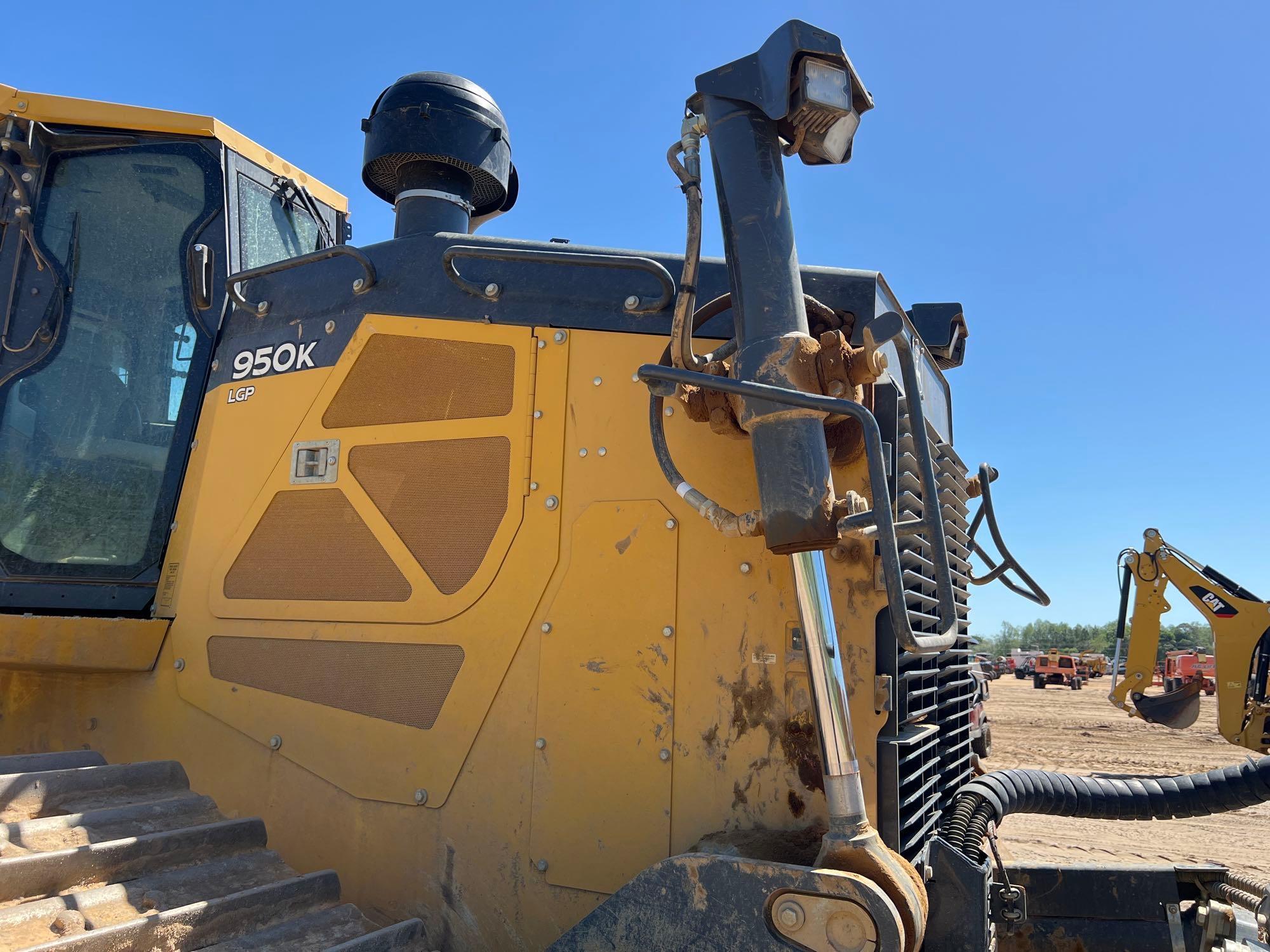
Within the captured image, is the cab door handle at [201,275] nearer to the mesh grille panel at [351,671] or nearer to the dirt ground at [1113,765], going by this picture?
the mesh grille panel at [351,671]

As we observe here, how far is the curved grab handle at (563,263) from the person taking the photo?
2484 mm

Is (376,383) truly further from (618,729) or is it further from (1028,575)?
(1028,575)

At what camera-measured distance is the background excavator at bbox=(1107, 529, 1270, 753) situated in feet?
32.8

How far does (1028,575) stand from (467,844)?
219cm

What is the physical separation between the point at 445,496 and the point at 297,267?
101cm

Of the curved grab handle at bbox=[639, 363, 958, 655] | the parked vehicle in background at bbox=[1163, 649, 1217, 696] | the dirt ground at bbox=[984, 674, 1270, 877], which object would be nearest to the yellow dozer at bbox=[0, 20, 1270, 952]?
the curved grab handle at bbox=[639, 363, 958, 655]

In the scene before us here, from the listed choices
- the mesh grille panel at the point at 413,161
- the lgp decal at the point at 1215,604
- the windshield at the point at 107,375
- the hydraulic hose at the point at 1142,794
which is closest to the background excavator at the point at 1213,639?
the lgp decal at the point at 1215,604

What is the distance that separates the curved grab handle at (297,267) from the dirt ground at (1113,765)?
13.5 ft

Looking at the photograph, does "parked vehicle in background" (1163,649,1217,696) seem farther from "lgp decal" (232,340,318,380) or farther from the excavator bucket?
"lgp decal" (232,340,318,380)

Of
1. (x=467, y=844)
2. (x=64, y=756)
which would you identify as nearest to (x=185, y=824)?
(x=64, y=756)

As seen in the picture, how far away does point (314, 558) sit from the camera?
9.15ft

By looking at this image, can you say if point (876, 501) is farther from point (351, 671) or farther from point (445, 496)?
point (351, 671)

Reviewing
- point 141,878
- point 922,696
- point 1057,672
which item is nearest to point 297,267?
point 141,878

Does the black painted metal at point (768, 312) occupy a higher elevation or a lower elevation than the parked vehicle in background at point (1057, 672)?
higher
